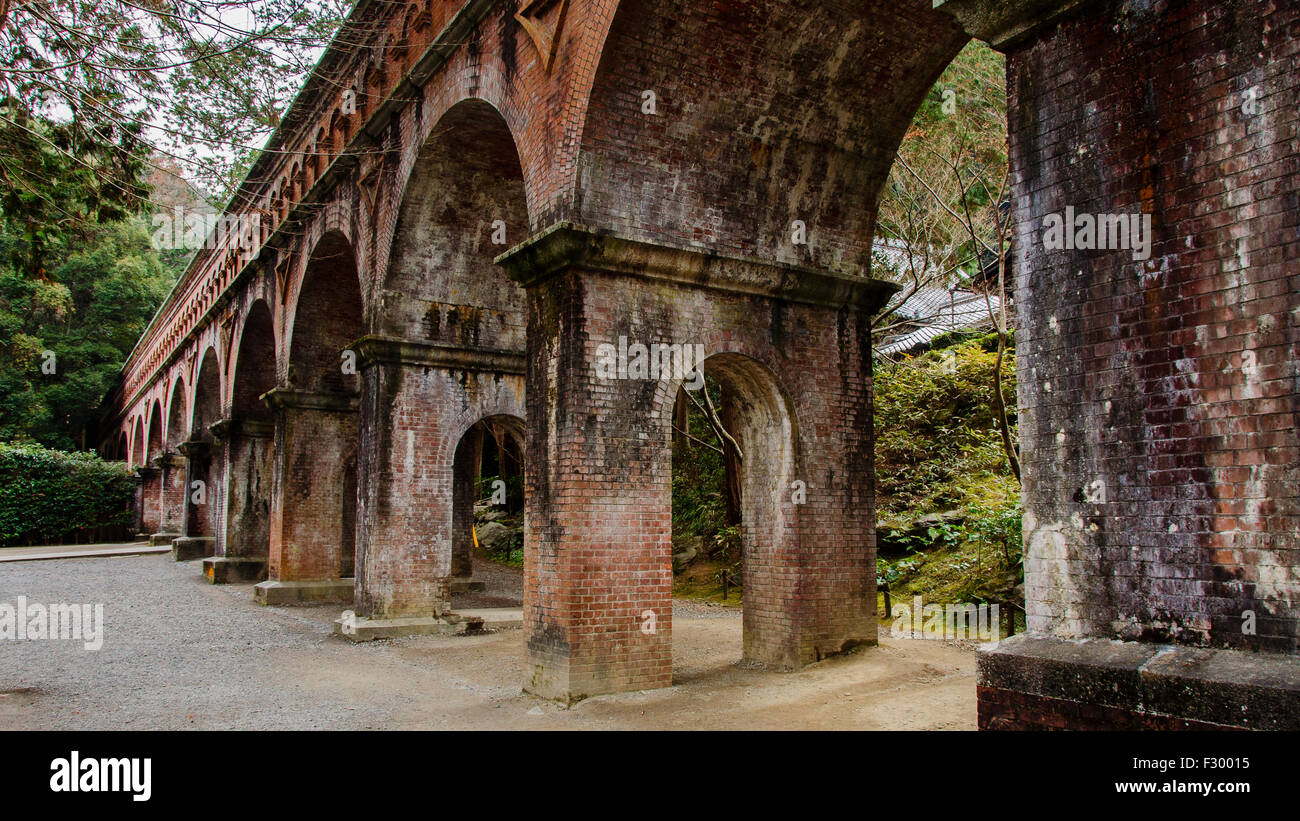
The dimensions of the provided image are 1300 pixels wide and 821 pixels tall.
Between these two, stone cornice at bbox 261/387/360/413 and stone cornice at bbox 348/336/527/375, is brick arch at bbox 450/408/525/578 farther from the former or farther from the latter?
stone cornice at bbox 348/336/527/375

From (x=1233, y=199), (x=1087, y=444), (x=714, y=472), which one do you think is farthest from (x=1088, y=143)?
(x=714, y=472)

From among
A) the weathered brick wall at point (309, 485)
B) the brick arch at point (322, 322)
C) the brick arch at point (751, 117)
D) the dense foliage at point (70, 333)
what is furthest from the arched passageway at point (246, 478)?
the dense foliage at point (70, 333)

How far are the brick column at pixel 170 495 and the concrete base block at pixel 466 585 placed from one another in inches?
812

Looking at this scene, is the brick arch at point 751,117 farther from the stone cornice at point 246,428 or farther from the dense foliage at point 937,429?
the stone cornice at point 246,428

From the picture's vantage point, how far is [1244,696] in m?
3.19

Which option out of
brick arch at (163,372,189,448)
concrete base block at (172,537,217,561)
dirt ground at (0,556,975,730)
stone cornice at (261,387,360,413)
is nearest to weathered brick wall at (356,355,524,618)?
dirt ground at (0,556,975,730)

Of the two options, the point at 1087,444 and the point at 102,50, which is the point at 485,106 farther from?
the point at 1087,444

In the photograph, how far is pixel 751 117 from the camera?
8.62 m

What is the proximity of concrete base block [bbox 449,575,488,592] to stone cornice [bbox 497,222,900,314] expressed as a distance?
9692 millimetres

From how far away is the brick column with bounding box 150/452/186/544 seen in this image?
3294cm

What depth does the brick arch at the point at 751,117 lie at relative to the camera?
25.8ft

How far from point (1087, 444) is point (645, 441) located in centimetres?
460

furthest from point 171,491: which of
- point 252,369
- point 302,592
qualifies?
point 302,592

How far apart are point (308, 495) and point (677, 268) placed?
1065 centimetres
